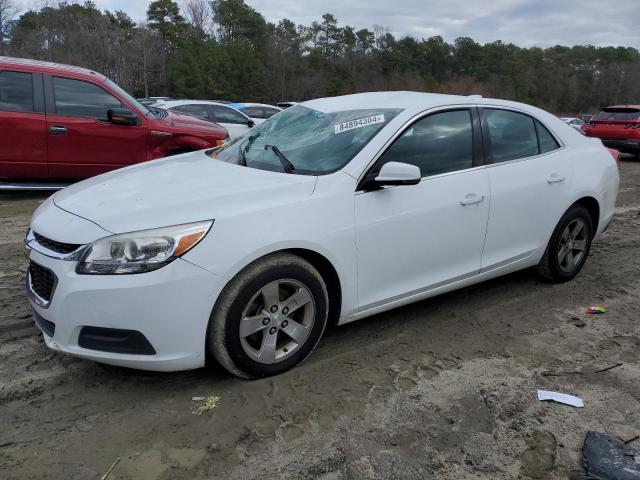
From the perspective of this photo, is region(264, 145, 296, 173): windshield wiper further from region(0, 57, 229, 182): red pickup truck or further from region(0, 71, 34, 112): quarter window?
region(0, 71, 34, 112): quarter window

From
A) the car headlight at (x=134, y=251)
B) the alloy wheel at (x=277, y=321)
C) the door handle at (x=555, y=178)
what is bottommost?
the alloy wheel at (x=277, y=321)

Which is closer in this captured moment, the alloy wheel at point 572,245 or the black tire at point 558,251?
the black tire at point 558,251

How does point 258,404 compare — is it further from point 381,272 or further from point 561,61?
point 561,61

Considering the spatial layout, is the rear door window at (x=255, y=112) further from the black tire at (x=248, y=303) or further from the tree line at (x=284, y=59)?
the tree line at (x=284, y=59)

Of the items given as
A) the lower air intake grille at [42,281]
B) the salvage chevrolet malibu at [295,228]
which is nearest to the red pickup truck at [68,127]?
the salvage chevrolet malibu at [295,228]

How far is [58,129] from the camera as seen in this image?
676 cm

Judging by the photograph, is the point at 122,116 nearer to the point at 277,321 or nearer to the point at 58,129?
the point at 58,129

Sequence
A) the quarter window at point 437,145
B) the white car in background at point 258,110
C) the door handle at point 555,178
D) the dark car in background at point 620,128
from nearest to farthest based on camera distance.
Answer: the quarter window at point 437,145 < the door handle at point 555,178 < the dark car in background at point 620,128 < the white car in background at point 258,110

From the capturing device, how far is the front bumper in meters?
2.55

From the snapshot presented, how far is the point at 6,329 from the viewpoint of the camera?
3533mm

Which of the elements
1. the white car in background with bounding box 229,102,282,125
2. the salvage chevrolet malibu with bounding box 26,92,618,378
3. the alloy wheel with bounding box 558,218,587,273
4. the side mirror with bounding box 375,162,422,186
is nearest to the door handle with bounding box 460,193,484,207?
the salvage chevrolet malibu with bounding box 26,92,618,378

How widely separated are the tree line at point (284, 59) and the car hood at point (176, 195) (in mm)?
45263

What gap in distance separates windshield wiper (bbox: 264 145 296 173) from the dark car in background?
1434 cm

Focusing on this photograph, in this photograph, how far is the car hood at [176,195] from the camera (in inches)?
107
